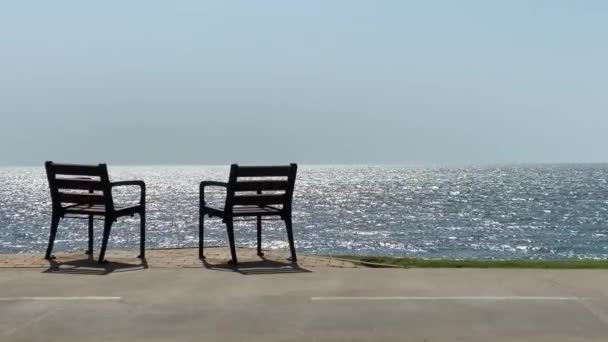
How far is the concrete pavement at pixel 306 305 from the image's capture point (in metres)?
5.46

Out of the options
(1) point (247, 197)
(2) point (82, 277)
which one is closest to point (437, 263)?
(1) point (247, 197)

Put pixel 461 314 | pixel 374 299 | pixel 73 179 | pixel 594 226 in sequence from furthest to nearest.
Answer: pixel 594 226 → pixel 73 179 → pixel 374 299 → pixel 461 314

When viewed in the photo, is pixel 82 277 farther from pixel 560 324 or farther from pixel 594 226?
pixel 594 226

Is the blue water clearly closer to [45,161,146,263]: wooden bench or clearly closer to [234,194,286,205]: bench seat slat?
[45,161,146,263]: wooden bench

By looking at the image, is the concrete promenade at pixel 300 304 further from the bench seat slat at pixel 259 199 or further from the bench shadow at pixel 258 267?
the bench seat slat at pixel 259 199

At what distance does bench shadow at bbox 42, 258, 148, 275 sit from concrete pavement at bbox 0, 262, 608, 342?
0.50ft

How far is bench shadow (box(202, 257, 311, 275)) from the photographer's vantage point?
Result: 26.9 ft

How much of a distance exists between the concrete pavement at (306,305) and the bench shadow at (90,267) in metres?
0.15

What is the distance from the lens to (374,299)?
653 cm

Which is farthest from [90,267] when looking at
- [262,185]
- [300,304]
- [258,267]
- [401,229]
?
[401,229]

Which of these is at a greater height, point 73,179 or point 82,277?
point 73,179

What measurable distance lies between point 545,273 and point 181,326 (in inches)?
164

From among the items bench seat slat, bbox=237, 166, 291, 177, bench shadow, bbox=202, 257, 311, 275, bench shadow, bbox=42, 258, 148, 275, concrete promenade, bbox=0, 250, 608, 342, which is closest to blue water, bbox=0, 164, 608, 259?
bench shadow, bbox=42, 258, 148, 275

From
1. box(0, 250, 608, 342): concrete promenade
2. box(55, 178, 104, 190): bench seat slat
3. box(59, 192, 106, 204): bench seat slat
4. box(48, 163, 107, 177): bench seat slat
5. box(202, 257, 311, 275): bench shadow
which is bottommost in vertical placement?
box(202, 257, 311, 275): bench shadow
